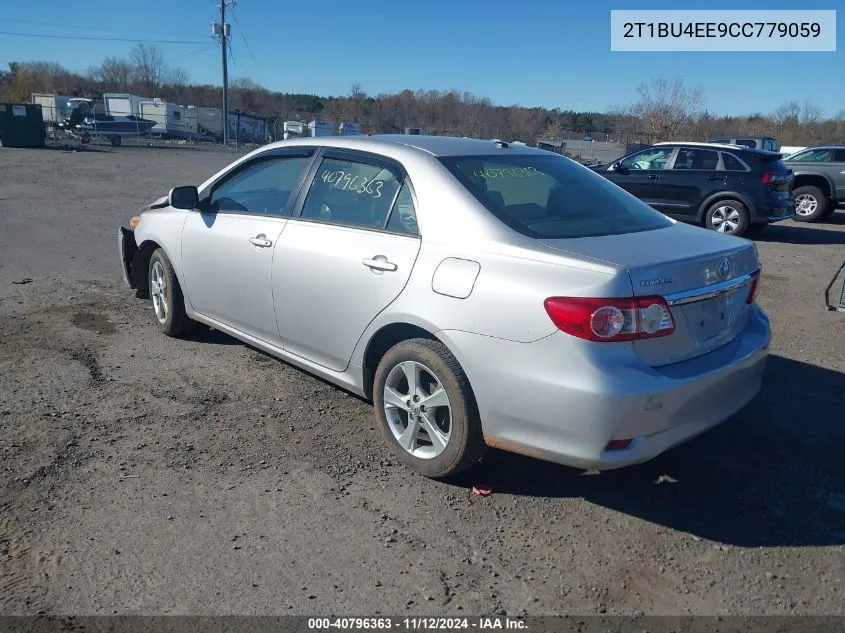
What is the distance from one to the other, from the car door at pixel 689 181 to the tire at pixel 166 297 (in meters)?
9.53

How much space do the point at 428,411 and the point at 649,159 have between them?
10906mm

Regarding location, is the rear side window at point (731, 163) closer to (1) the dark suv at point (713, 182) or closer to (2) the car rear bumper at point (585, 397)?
(1) the dark suv at point (713, 182)

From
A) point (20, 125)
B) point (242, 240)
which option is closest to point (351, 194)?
point (242, 240)

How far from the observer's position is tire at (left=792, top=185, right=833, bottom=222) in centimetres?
1545

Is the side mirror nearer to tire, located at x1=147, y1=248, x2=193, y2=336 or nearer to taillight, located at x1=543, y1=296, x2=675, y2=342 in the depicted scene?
tire, located at x1=147, y1=248, x2=193, y2=336

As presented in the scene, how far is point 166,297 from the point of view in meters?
5.58

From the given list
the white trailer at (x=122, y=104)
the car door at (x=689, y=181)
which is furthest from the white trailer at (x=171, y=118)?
the car door at (x=689, y=181)

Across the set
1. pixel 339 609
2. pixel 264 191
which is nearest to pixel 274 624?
pixel 339 609

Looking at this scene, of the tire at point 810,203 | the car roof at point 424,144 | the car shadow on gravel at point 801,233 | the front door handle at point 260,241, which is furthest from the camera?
the tire at point 810,203

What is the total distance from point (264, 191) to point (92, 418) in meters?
1.78

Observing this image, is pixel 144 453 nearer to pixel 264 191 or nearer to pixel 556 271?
pixel 264 191

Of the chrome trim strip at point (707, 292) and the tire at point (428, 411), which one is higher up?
the chrome trim strip at point (707, 292)

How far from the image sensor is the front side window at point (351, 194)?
3.96 metres

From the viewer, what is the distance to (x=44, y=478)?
3518 millimetres
